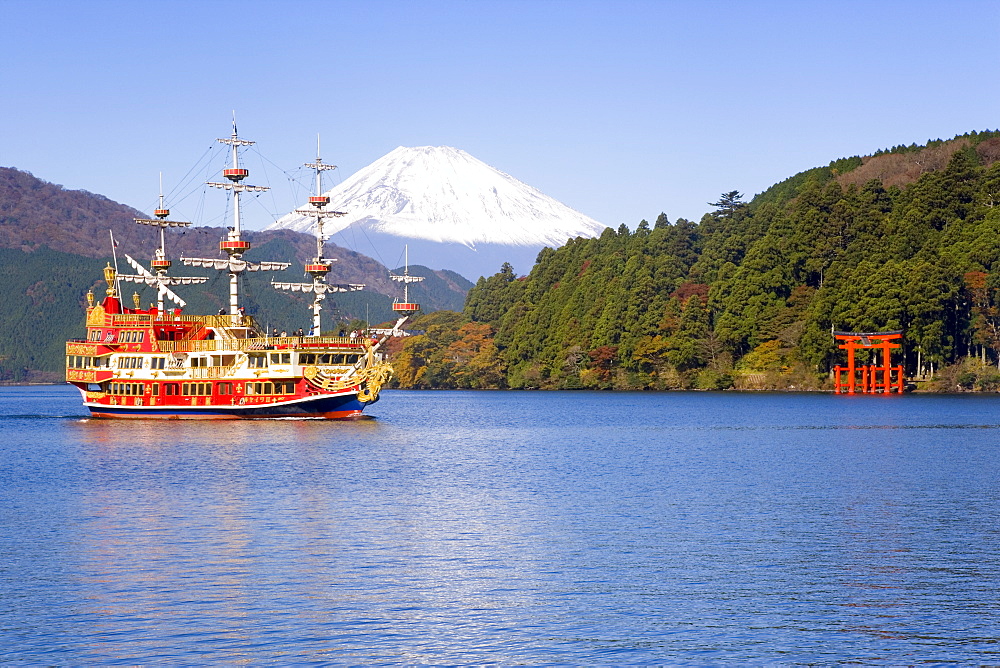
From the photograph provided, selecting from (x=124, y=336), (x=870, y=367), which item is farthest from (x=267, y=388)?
(x=870, y=367)

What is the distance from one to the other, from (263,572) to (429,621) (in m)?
6.02

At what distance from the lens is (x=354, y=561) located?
3059 centimetres

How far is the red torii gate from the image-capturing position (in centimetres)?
11675

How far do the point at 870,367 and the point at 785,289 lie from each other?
50.8 ft

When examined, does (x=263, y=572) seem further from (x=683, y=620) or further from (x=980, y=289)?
(x=980, y=289)

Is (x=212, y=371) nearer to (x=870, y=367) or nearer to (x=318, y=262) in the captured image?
(x=318, y=262)

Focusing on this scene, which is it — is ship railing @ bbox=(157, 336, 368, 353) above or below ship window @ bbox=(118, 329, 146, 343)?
below

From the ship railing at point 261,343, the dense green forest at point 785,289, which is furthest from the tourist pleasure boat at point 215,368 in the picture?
the dense green forest at point 785,289

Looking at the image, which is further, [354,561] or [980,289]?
[980,289]

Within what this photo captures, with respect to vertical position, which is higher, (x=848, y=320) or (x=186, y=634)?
(x=848, y=320)

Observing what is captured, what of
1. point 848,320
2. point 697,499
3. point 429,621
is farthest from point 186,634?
point 848,320

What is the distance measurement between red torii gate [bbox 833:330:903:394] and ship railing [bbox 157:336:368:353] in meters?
53.1

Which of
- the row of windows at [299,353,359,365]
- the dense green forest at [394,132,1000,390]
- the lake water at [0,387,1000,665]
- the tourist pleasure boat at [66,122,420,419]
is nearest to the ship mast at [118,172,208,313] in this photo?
the tourist pleasure boat at [66,122,420,419]

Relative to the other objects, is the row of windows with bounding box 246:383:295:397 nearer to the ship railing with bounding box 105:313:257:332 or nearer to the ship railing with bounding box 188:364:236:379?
the ship railing with bounding box 188:364:236:379
